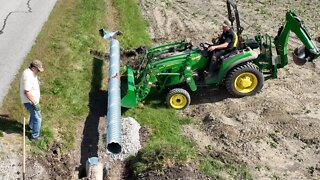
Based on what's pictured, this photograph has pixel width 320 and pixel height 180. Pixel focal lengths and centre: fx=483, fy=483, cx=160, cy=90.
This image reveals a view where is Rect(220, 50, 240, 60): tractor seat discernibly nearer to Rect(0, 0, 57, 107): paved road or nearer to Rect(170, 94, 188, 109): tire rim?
Rect(170, 94, 188, 109): tire rim

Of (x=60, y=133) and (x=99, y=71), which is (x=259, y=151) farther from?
(x=99, y=71)

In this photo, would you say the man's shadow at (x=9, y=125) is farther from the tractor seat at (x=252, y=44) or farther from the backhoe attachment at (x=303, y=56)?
the backhoe attachment at (x=303, y=56)

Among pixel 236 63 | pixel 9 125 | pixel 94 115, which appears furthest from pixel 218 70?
pixel 9 125

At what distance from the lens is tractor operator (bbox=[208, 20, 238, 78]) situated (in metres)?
12.7

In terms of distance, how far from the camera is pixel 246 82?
43.2 ft

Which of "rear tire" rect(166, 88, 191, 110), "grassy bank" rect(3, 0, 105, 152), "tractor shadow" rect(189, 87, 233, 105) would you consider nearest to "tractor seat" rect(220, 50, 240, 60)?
"tractor shadow" rect(189, 87, 233, 105)

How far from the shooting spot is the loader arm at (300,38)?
1286 centimetres

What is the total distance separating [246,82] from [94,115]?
4195 mm

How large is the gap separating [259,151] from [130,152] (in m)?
2.97

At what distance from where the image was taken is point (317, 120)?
1220cm

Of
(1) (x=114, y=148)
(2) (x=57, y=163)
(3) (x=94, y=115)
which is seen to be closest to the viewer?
(1) (x=114, y=148)

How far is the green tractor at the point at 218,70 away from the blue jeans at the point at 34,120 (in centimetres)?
245

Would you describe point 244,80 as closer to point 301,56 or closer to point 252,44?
point 252,44

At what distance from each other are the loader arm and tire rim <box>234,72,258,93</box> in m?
0.97
